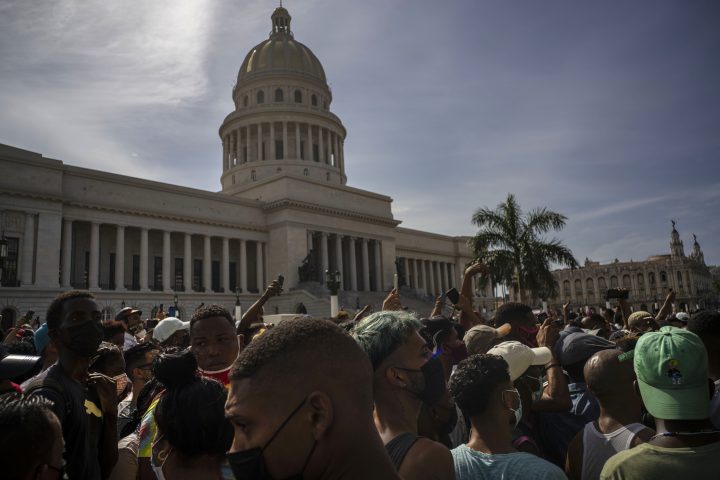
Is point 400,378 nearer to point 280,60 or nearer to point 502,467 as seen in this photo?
point 502,467

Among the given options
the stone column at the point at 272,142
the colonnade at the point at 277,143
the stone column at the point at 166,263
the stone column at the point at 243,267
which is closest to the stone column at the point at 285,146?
the colonnade at the point at 277,143

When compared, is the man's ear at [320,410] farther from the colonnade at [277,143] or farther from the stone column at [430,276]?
the stone column at [430,276]

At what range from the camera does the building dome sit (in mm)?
65875

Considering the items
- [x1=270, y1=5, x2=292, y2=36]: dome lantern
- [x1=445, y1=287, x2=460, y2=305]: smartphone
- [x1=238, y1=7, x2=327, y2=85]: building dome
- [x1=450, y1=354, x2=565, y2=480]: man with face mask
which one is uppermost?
[x1=270, y1=5, x2=292, y2=36]: dome lantern

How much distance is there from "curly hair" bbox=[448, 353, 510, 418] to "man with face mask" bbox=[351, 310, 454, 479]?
0.12 metres

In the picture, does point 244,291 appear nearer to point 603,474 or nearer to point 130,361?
point 130,361

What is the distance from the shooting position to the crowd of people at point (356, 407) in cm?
167

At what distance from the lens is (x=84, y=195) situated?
3862 cm

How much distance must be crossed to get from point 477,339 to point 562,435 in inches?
43.5

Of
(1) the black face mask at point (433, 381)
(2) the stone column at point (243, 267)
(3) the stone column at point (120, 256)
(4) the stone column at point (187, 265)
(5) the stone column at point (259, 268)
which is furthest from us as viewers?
(5) the stone column at point (259, 268)

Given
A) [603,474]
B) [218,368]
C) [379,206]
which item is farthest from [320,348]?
[379,206]

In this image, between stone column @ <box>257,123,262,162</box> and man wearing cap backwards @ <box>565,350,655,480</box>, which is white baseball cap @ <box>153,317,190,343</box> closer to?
man wearing cap backwards @ <box>565,350,655,480</box>

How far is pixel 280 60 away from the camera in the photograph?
66.2 metres

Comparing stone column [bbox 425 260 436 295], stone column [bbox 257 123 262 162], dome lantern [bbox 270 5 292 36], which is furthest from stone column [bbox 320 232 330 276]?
dome lantern [bbox 270 5 292 36]
